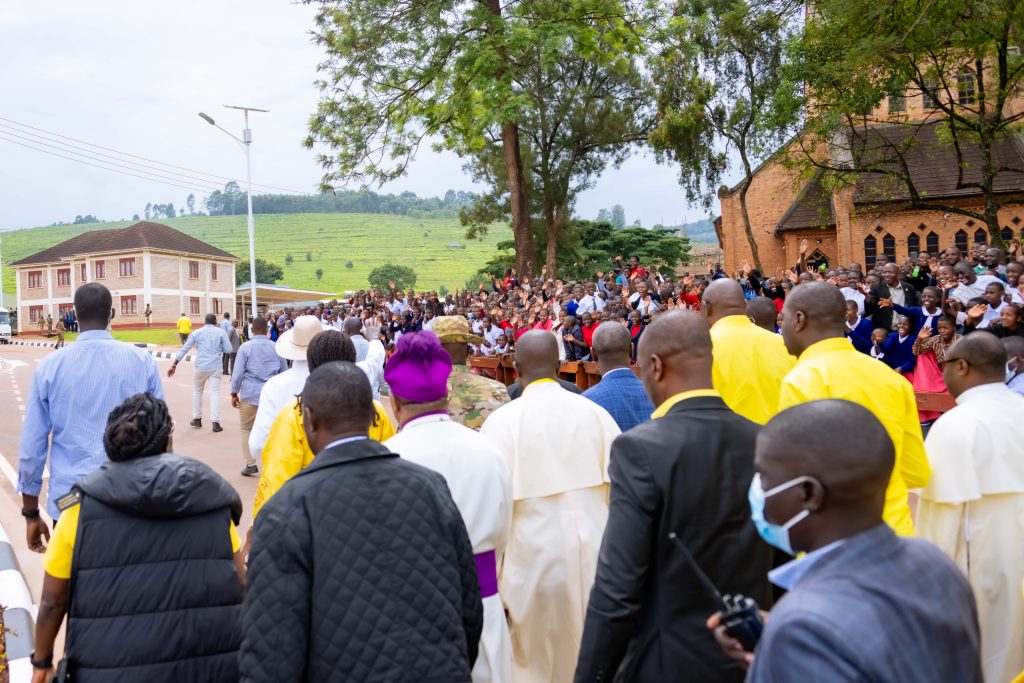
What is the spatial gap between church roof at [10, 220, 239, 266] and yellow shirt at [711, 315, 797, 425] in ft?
214

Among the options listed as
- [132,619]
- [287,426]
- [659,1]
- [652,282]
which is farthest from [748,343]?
[659,1]

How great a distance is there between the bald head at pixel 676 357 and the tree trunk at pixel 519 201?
1971 centimetres

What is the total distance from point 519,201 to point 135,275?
163 feet

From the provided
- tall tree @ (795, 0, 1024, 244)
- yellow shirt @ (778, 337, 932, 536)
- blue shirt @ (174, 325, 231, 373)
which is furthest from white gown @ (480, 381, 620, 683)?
tall tree @ (795, 0, 1024, 244)

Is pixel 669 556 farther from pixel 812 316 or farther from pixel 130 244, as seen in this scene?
pixel 130 244

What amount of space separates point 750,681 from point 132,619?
85.0 inches

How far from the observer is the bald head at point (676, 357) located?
3.04 m

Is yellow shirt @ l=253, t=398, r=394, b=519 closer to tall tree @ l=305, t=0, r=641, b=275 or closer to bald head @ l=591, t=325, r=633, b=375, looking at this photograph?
bald head @ l=591, t=325, r=633, b=375

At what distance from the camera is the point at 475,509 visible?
3361mm

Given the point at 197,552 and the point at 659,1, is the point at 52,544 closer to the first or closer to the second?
the point at 197,552

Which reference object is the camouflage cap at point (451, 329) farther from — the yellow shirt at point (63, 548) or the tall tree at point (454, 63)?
the tall tree at point (454, 63)

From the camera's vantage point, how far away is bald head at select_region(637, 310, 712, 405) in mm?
3035

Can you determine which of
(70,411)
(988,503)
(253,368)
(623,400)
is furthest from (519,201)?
(988,503)

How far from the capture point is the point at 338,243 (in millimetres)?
120750
